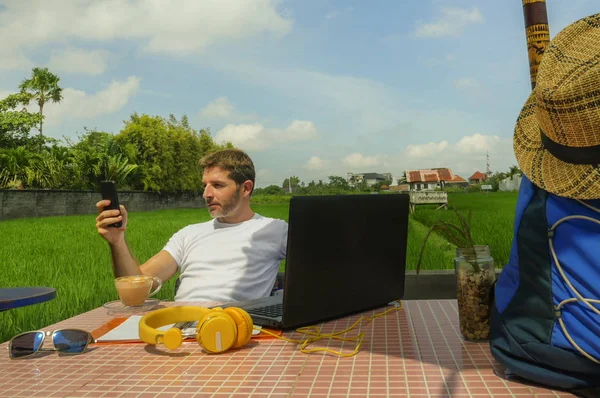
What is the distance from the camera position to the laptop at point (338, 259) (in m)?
1.26

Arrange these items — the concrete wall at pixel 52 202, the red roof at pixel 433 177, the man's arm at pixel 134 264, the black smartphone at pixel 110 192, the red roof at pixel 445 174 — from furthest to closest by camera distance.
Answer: the red roof at pixel 445 174, the red roof at pixel 433 177, the concrete wall at pixel 52 202, the man's arm at pixel 134 264, the black smartphone at pixel 110 192

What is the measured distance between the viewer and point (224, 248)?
2.19 m

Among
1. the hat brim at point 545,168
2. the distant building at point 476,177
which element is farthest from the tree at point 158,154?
the distant building at point 476,177

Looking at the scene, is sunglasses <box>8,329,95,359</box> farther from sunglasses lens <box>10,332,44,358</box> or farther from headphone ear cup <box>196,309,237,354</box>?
headphone ear cup <box>196,309,237,354</box>

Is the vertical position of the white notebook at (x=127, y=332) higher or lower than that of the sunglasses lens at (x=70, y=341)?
lower

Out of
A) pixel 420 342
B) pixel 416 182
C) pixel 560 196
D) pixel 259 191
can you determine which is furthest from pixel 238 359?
pixel 416 182

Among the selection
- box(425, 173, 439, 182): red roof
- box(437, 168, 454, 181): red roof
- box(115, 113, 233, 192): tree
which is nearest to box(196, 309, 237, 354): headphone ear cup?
box(115, 113, 233, 192): tree

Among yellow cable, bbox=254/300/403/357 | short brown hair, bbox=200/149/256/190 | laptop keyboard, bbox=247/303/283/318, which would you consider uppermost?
short brown hair, bbox=200/149/256/190

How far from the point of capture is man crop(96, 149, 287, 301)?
2100mm

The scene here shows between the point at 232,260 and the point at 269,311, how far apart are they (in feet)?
2.55

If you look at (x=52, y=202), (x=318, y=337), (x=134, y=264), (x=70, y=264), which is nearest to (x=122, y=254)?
(x=134, y=264)

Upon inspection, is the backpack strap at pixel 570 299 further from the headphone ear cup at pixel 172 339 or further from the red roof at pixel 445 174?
the red roof at pixel 445 174

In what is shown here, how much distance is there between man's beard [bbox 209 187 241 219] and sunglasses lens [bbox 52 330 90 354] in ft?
3.61

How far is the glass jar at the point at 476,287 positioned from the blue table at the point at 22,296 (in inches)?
54.2
